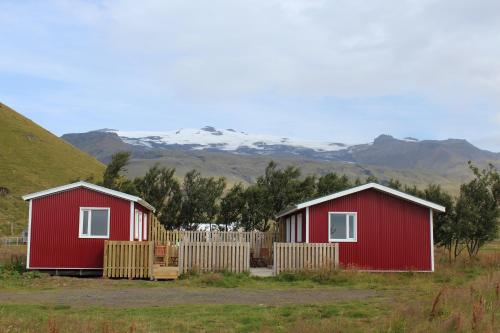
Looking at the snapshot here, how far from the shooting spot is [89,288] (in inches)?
725

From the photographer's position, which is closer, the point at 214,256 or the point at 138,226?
the point at 214,256

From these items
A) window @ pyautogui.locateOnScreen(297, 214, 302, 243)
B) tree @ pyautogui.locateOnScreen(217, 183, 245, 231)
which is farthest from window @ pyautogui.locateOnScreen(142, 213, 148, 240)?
window @ pyautogui.locateOnScreen(297, 214, 302, 243)

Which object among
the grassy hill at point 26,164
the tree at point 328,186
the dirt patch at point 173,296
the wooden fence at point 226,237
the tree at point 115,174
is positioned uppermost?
the grassy hill at point 26,164

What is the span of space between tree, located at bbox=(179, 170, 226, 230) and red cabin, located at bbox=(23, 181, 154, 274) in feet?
47.6

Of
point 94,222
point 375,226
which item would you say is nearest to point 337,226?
point 375,226

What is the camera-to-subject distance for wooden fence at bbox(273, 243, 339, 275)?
22016mm

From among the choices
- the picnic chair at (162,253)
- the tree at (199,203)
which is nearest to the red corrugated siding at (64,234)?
the picnic chair at (162,253)

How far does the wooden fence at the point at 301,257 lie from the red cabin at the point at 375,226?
205 cm

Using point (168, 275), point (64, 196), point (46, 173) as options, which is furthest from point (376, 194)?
point (46, 173)

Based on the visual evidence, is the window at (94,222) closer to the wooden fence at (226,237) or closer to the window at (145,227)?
the window at (145,227)

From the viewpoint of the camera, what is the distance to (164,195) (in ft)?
130

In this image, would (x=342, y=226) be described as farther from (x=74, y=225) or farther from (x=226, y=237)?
(x=74, y=225)

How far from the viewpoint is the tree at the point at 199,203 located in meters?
39.1

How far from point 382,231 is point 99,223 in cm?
1167
